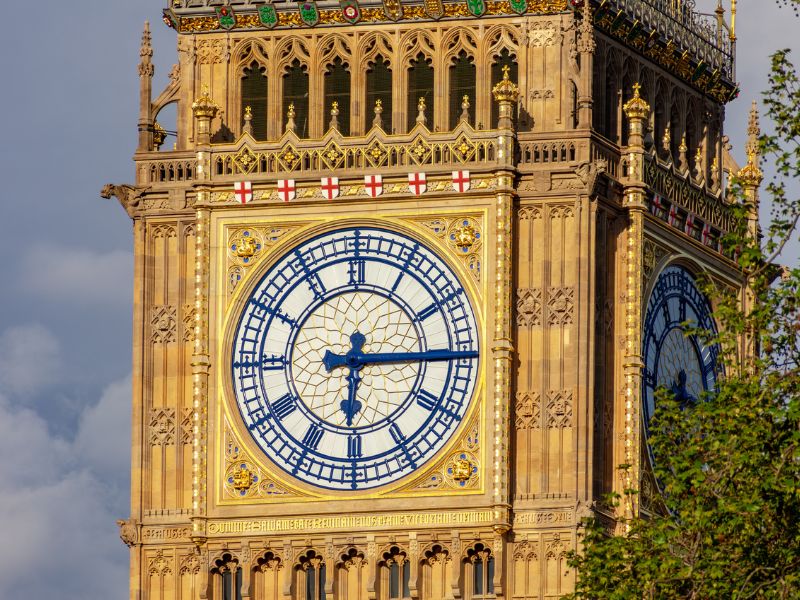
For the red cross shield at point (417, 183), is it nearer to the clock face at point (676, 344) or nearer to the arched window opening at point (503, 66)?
the arched window opening at point (503, 66)

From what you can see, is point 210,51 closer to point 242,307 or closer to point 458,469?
point 242,307

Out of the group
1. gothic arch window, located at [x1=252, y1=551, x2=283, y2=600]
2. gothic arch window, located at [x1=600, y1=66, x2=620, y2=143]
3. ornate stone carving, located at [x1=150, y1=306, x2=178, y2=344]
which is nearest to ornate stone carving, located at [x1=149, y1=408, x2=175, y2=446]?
ornate stone carving, located at [x1=150, y1=306, x2=178, y2=344]

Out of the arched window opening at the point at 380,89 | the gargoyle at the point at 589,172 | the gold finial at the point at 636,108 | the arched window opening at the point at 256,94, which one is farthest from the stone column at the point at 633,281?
the arched window opening at the point at 256,94

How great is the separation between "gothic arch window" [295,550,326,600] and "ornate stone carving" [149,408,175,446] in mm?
2494

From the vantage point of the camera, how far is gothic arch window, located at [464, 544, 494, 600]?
6206 centimetres

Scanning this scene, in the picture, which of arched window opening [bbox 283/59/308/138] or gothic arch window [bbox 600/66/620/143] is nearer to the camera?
arched window opening [bbox 283/59/308/138]

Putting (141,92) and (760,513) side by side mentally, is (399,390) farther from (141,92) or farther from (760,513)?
(760,513)

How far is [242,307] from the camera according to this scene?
63.5 meters

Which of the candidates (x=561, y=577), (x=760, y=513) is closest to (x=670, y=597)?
(x=760, y=513)

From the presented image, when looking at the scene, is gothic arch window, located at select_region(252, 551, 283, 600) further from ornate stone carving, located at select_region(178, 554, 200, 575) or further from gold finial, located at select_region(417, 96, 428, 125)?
gold finial, located at select_region(417, 96, 428, 125)

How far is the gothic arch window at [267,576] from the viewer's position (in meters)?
62.6

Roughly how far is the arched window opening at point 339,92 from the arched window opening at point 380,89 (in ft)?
0.94

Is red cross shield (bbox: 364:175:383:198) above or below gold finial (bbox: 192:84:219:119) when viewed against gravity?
below

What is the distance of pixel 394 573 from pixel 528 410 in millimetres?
2665
